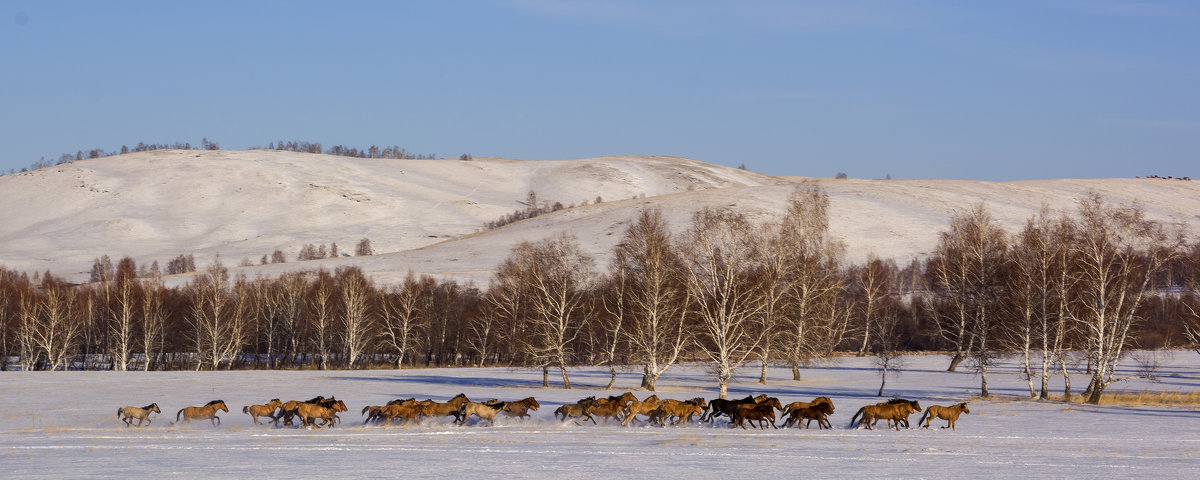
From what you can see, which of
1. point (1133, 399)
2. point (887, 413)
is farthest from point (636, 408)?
point (1133, 399)

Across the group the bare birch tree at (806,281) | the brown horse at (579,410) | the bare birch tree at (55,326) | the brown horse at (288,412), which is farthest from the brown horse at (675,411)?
the bare birch tree at (55,326)

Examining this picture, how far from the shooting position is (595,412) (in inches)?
1291

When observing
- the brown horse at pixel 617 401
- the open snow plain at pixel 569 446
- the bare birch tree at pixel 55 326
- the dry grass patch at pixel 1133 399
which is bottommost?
the open snow plain at pixel 569 446

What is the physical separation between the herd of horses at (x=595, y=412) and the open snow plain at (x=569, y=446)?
1.56 ft

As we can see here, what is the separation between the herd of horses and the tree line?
1085 cm

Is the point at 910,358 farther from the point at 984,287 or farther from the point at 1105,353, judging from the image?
the point at 1105,353

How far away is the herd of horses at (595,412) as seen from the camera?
31172mm

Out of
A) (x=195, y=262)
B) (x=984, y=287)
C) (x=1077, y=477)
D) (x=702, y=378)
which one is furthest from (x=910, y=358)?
(x=195, y=262)

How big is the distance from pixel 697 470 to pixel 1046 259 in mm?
28474

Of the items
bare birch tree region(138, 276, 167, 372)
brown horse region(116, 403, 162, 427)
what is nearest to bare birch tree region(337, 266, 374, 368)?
bare birch tree region(138, 276, 167, 372)

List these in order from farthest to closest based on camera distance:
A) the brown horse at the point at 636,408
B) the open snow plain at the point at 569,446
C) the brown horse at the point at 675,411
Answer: the brown horse at the point at 636,408
the brown horse at the point at 675,411
the open snow plain at the point at 569,446

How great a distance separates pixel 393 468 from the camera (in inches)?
869

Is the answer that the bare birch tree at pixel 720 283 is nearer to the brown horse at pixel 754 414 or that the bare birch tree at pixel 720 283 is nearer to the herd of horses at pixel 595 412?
the herd of horses at pixel 595 412

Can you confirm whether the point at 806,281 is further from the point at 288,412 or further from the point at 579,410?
the point at 288,412
